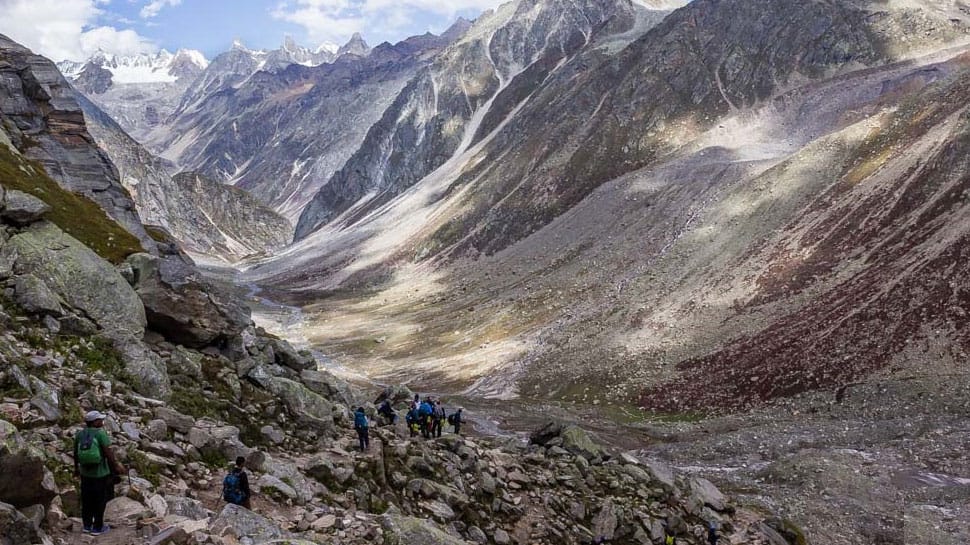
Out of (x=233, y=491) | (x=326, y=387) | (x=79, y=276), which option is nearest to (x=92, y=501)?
(x=233, y=491)

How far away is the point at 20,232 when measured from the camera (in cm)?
2120

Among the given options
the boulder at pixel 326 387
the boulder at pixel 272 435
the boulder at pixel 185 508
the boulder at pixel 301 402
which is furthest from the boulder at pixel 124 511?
the boulder at pixel 326 387

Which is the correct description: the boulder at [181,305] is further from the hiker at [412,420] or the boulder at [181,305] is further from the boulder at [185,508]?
the boulder at [185,508]

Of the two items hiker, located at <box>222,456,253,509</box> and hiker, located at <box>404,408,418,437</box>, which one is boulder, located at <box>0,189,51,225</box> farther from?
hiker, located at <box>404,408,418,437</box>

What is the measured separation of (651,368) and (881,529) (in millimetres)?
31804

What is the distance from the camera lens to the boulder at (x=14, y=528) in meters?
9.38

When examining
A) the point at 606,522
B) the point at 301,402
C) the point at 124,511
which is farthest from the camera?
the point at 606,522

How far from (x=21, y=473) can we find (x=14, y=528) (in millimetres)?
1297

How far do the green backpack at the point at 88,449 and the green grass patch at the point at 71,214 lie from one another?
16.8 meters

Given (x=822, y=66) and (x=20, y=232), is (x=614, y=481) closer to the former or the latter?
(x=20, y=232)

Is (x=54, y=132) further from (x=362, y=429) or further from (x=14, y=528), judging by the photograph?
(x=14, y=528)

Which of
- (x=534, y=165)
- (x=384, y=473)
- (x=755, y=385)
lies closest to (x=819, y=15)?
(x=534, y=165)

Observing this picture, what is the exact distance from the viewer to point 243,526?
12.3 m

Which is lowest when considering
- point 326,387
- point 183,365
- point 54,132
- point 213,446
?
point 326,387
